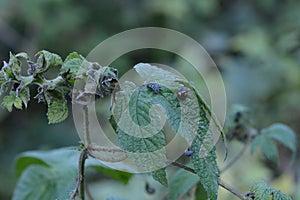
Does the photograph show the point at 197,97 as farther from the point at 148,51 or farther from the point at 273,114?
the point at 148,51

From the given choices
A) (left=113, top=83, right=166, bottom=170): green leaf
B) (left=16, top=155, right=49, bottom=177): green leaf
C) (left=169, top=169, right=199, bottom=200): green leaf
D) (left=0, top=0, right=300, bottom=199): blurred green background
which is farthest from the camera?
(left=0, top=0, right=300, bottom=199): blurred green background

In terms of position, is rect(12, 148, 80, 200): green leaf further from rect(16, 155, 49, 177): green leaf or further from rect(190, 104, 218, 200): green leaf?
rect(190, 104, 218, 200): green leaf

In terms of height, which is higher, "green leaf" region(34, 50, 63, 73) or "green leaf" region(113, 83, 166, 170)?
"green leaf" region(34, 50, 63, 73)

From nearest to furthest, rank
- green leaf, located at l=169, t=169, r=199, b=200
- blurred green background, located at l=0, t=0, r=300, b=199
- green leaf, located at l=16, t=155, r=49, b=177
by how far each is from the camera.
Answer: green leaf, located at l=169, t=169, r=199, b=200 < green leaf, located at l=16, t=155, r=49, b=177 < blurred green background, located at l=0, t=0, r=300, b=199

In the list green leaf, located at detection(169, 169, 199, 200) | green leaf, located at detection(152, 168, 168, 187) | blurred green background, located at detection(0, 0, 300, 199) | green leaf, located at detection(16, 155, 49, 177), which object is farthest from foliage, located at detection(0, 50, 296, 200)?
blurred green background, located at detection(0, 0, 300, 199)

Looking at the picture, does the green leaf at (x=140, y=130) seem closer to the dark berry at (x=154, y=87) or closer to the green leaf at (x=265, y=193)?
the dark berry at (x=154, y=87)

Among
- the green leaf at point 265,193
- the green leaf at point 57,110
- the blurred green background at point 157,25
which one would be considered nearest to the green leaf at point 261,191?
the green leaf at point 265,193

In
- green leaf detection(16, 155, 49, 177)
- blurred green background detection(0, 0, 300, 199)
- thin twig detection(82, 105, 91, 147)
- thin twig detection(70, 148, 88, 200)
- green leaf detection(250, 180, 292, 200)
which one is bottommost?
green leaf detection(250, 180, 292, 200)
